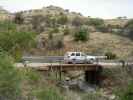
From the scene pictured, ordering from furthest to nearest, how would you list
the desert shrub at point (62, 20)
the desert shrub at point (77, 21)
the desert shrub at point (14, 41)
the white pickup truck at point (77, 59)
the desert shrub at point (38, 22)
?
the desert shrub at point (77, 21), the desert shrub at point (62, 20), the desert shrub at point (38, 22), the white pickup truck at point (77, 59), the desert shrub at point (14, 41)

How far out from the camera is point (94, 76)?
1993 inches

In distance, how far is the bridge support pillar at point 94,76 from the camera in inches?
1946

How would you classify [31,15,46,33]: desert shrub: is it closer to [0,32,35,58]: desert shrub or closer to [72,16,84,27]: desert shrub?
[72,16,84,27]: desert shrub

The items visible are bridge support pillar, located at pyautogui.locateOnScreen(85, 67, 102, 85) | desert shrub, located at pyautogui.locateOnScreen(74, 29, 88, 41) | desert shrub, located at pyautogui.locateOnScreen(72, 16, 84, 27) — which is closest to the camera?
bridge support pillar, located at pyautogui.locateOnScreen(85, 67, 102, 85)

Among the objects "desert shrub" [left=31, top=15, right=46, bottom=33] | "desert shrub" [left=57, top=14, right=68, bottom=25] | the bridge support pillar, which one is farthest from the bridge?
"desert shrub" [left=57, top=14, right=68, bottom=25]

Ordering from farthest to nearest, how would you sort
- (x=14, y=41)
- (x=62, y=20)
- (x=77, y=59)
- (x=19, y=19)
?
1. (x=62, y=20)
2. (x=19, y=19)
3. (x=77, y=59)
4. (x=14, y=41)

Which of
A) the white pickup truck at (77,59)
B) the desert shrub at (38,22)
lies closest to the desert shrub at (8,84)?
the white pickup truck at (77,59)

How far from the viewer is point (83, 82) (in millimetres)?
51469

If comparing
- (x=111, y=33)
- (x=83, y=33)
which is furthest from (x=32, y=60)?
(x=111, y=33)

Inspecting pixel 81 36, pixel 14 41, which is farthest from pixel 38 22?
pixel 14 41

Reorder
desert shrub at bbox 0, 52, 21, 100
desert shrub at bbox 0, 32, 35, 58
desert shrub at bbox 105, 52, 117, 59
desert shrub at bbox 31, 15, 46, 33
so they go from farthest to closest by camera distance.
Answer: desert shrub at bbox 31, 15, 46, 33 → desert shrub at bbox 105, 52, 117, 59 → desert shrub at bbox 0, 32, 35, 58 → desert shrub at bbox 0, 52, 21, 100

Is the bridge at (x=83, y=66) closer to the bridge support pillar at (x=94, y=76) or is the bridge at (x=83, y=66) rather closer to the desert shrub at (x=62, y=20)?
the bridge support pillar at (x=94, y=76)

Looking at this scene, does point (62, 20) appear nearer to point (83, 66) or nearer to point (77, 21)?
point (77, 21)

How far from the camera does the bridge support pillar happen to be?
162 feet
